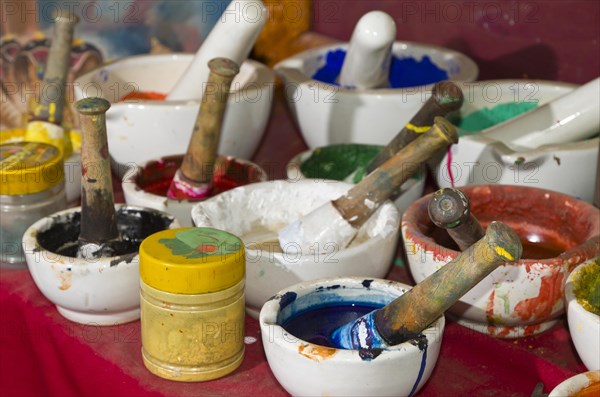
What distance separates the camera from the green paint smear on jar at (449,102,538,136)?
1.85 m

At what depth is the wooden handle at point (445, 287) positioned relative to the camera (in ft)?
3.63

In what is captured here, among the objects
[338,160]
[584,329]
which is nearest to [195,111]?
[338,160]

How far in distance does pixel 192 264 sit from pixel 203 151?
433 mm

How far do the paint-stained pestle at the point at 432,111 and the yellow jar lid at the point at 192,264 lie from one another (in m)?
0.44

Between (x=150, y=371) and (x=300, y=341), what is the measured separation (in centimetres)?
26

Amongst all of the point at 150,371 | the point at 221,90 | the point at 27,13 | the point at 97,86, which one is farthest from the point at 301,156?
the point at 27,13

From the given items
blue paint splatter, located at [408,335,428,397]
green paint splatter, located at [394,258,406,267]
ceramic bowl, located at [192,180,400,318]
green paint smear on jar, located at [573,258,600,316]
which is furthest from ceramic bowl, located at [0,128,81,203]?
green paint smear on jar, located at [573,258,600,316]

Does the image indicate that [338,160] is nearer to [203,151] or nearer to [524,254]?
[203,151]

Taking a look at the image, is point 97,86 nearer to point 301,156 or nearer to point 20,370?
point 301,156

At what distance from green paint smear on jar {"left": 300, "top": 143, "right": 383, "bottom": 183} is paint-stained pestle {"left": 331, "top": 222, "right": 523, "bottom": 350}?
547 millimetres

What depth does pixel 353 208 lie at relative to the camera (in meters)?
1.49

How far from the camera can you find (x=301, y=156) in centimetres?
178

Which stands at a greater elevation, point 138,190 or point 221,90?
point 221,90

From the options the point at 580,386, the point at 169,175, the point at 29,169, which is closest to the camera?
the point at 580,386
